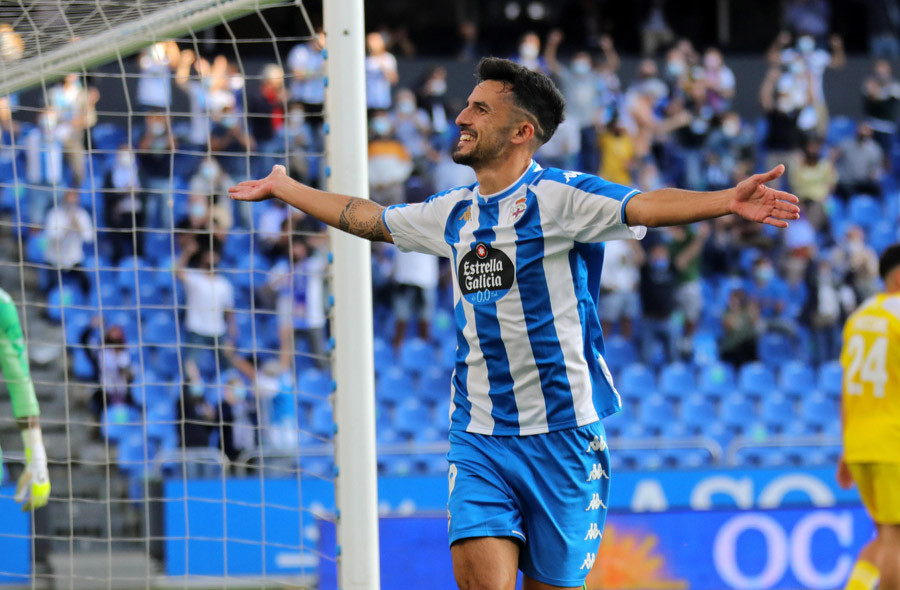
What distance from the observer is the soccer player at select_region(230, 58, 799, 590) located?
3883 mm

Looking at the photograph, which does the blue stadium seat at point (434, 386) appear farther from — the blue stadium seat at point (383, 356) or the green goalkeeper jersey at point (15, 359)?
the green goalkeeper jersey at point (15, 359)

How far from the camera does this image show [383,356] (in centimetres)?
1219

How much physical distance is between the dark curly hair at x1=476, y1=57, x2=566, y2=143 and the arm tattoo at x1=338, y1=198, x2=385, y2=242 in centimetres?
62

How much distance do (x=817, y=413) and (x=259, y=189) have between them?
9331 mm

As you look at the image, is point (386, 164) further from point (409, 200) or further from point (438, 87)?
point (438, 87)

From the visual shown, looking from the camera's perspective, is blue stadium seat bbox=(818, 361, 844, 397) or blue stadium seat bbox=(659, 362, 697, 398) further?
blue stadium seat bbox=(818, 361, 844, 397)

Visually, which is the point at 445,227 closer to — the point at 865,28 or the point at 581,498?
the point at 581,498

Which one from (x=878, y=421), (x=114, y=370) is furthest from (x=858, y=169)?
(x=878, y=421)

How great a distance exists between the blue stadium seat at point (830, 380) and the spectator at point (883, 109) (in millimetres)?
3704

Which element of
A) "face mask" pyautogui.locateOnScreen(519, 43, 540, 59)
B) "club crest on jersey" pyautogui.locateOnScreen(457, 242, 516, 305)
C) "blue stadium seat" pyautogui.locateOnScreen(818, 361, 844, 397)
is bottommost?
"blue stadium seat" pyautogui.locateOnScreen(818, 361, 844, 397)

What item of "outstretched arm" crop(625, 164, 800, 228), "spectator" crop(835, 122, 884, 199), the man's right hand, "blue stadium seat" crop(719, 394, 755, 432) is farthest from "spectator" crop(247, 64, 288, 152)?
"outstretched arm" crop(625, 164, 800, 228)

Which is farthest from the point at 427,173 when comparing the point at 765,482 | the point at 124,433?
the point at 765,482

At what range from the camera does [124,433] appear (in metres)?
10.8

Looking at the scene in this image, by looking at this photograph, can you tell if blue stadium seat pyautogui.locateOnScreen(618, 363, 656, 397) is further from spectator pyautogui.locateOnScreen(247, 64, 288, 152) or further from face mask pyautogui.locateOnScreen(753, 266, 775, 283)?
spectator pyautogui.locateOnScreen(247, 64, 288, 152)
